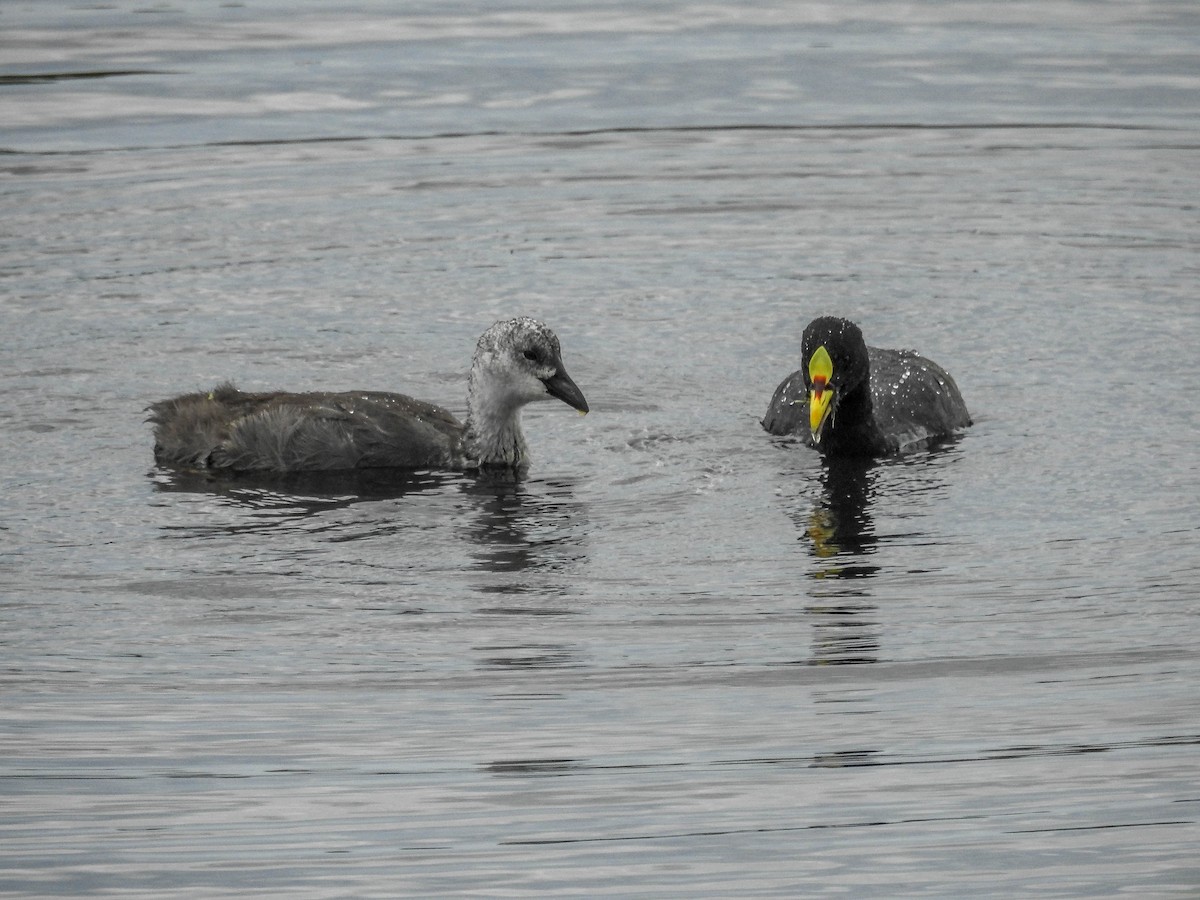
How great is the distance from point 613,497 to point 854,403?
1759 mm

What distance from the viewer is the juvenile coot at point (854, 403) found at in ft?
38.2

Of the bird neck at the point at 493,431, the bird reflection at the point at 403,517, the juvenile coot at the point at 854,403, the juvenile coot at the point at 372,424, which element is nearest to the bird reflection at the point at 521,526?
the bird reflection at the point at 403,517

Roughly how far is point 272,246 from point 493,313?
7.83ft

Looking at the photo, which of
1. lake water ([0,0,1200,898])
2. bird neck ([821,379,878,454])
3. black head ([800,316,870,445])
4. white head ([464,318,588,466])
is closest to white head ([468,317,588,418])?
white head ([464,318,588,466])

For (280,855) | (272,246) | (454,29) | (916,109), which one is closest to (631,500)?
(280,855)

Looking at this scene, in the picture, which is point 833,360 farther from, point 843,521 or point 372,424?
point 372,424

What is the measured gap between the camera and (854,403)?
1174 centimetres

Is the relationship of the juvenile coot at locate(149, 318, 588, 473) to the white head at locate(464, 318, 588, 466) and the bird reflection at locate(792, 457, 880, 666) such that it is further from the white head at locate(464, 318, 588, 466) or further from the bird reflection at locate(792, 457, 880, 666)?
the bird reflection at locate(792, 457, 880, 666)

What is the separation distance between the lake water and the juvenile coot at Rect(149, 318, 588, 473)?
Result: 10.0 inches

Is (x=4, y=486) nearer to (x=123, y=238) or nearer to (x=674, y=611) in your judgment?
(x=674, y=611)

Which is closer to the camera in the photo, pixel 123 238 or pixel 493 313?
pixel 493 313

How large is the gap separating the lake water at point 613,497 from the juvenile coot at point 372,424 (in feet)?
0.84

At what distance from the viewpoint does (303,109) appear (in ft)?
66.0

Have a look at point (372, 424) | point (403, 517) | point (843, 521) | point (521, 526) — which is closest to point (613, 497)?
point (521, 526)
